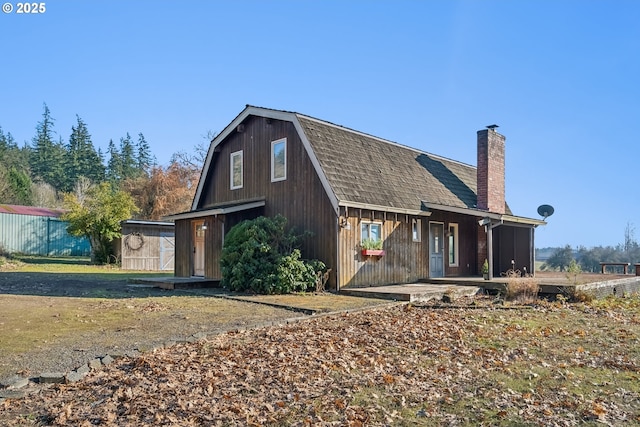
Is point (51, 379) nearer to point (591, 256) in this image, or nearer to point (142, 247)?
point (142, 247)

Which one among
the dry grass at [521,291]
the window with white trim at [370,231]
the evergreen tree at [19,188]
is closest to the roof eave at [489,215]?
the window with white trim at [370,231]

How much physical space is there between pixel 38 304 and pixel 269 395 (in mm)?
9043

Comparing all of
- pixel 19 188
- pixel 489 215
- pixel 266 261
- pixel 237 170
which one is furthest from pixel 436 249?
pixel 19 188

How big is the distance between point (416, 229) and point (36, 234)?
105ft

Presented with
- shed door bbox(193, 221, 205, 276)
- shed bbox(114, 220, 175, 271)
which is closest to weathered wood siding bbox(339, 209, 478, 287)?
shed door bbox(193, 221, 205, 276)

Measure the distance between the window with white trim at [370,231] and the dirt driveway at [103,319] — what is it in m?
2.67

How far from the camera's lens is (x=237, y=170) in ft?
59.2

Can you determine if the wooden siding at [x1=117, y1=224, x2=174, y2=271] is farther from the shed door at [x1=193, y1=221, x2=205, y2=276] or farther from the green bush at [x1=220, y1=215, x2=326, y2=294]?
the green bush at [x1=220, y1=215, x2=326, y2=294]

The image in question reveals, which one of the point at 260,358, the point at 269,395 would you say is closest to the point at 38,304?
the point at 260,358

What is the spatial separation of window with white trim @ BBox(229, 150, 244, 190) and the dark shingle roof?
3460 mm

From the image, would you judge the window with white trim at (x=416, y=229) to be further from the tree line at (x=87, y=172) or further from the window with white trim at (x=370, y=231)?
the tree line at (x=87, y=172)

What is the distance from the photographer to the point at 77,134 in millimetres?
69375

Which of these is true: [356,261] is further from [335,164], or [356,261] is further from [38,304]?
[38,304]

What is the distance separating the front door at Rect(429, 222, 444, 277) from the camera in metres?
17.8
